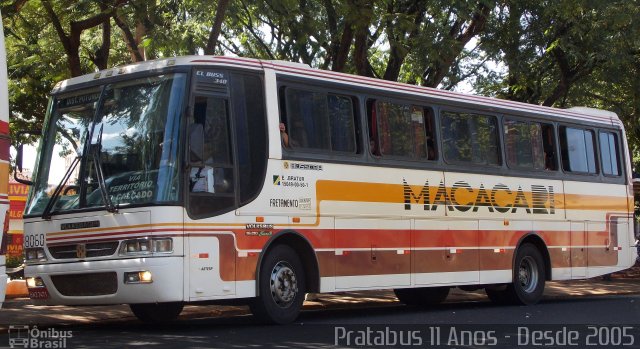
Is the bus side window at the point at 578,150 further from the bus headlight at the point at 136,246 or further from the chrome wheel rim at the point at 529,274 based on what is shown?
the bus headlight at the point at 136,246

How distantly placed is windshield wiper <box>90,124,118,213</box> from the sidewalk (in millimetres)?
2290

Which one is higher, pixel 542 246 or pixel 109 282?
pixel 542 246

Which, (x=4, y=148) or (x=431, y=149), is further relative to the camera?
(x=431, y=149)

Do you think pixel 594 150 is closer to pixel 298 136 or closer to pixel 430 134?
pixel 430 134

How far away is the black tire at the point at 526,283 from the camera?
18406 mm

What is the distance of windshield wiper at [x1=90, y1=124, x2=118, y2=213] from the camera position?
12484 mm

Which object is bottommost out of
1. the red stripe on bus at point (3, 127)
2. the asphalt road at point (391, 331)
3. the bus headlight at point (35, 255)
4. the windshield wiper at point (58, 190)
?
the asphalt road at point (391, 331)

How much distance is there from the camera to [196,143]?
12.3m

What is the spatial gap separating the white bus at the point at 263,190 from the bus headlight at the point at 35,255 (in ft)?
0.14

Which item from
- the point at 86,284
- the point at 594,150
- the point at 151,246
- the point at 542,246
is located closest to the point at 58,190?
the point at 86,284

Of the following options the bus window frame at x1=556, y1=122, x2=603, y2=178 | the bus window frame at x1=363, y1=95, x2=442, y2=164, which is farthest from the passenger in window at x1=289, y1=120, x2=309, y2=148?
the bus window frame at x1=556, y1=122, x2=603, y2=178

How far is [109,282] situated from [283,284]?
7.86 feet

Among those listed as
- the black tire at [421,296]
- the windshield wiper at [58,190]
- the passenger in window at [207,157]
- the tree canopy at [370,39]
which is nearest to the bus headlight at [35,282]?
the windshield wiper at [58,190]

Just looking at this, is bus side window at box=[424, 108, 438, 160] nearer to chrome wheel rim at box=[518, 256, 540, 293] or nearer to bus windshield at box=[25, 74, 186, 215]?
chrome wheel rim at box=[518, 256, 540, 293]
